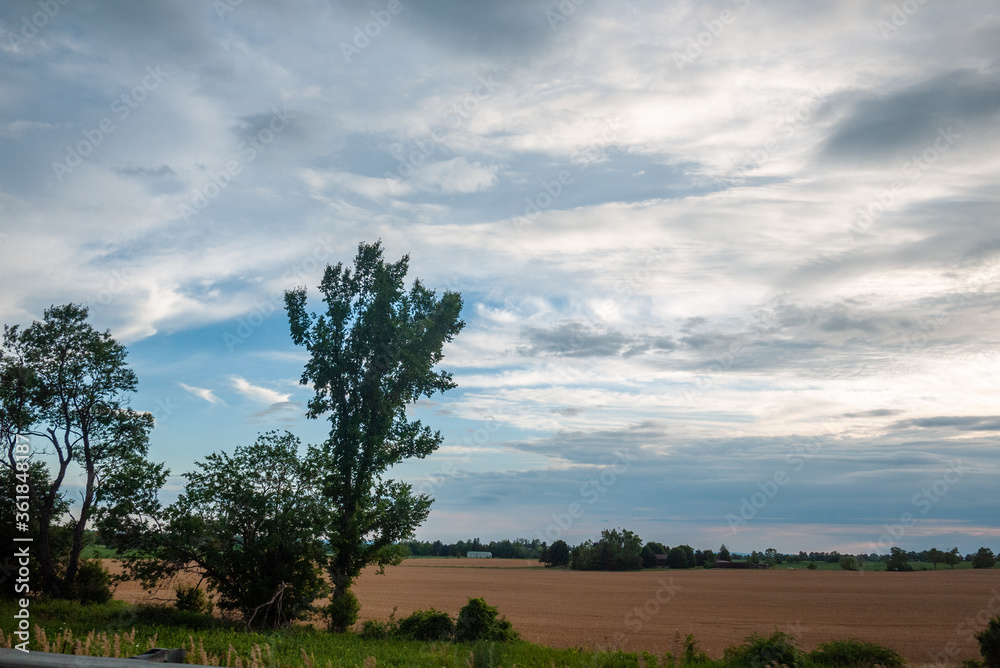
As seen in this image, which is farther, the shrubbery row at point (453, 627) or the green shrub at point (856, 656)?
the shrubbery row at point (453, 627)

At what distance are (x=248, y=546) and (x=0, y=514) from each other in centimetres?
1242

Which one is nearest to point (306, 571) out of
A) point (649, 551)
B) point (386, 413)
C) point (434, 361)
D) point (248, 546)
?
point (248, 546)

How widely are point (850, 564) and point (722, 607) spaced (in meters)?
73.4

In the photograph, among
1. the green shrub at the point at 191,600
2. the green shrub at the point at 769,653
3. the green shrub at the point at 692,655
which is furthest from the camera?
the green shrub at the point at 191,600

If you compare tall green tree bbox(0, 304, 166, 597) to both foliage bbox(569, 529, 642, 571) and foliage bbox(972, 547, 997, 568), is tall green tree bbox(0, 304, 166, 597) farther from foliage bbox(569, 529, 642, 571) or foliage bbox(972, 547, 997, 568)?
Answer: foliage bbox(972, 547, 997, 568)

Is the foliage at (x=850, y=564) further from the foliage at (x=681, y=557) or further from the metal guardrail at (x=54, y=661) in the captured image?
the metal guardrail at (x=54, y=661)

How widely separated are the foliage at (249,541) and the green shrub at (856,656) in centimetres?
1614

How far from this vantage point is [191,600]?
23516mm

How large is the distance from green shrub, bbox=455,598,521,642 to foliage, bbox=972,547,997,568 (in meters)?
110

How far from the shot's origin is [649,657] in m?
13.9

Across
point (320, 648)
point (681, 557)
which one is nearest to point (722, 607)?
point (320, 648)

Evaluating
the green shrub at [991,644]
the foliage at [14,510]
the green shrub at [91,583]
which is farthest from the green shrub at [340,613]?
the green shrub at [991,644]

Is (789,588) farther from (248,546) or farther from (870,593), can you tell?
(248,546)

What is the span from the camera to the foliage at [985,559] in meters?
99.2
